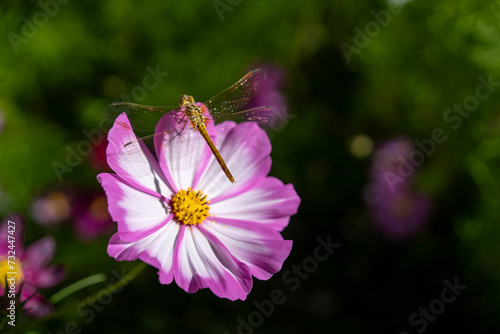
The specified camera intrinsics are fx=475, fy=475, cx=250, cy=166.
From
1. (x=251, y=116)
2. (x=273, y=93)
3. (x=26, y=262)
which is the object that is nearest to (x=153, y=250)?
(x=251, y=116)

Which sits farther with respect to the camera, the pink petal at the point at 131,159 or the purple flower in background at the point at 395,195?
the purple flower in background at the point at 395,195

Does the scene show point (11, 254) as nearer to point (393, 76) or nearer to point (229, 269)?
point (229, 269)

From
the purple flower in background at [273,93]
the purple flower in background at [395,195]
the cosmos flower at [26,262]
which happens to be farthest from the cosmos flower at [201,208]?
the purple flower in background at [395,195]

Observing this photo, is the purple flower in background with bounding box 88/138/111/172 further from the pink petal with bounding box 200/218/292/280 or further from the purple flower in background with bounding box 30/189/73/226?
the pink petal with bounding box 200/218/292/280

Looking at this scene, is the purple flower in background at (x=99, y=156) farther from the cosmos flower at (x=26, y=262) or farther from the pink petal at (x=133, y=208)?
the pink petal at (x=133, y=208)

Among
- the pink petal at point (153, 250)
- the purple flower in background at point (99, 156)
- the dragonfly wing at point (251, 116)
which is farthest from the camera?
the purple flower in background at point (99, 156)

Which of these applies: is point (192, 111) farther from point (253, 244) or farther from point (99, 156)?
point (99, 156)
